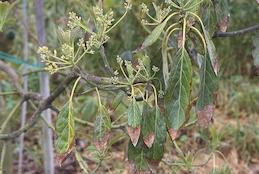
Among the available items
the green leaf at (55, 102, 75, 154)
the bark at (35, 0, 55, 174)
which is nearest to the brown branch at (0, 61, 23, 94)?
the bark at (35, 0, 55, 174)

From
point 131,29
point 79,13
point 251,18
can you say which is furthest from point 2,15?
point 251,18

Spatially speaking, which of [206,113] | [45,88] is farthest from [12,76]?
[206,113]

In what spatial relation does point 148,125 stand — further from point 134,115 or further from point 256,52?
point 256,52

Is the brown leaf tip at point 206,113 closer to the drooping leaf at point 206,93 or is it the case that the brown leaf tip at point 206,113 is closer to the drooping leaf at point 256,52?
the drooping leaf at point 206,93

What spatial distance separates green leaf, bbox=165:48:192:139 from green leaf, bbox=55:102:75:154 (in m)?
0.16

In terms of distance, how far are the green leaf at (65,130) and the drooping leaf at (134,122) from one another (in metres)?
0.09

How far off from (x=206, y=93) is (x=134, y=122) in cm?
12

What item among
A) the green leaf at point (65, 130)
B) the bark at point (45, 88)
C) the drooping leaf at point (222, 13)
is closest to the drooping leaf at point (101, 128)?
the green leaf at point (65, 130)

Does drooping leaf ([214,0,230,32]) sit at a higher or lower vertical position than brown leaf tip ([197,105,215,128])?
higher

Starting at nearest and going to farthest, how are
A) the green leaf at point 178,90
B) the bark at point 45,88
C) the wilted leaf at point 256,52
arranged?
the green leaf at point 178,90, the wilted leaf at point 256,52, the bark at point 45,88

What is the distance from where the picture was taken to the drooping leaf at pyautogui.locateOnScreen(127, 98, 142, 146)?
0.88m

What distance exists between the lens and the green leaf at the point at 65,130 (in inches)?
35.1

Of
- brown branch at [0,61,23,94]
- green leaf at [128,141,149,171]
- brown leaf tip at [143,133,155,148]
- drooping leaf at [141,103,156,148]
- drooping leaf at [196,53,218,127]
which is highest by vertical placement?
brown branch at [0,61,23,94]

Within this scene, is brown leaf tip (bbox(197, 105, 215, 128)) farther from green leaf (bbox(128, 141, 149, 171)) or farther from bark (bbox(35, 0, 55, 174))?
bark (bbox(35, 0, 55, 174))
